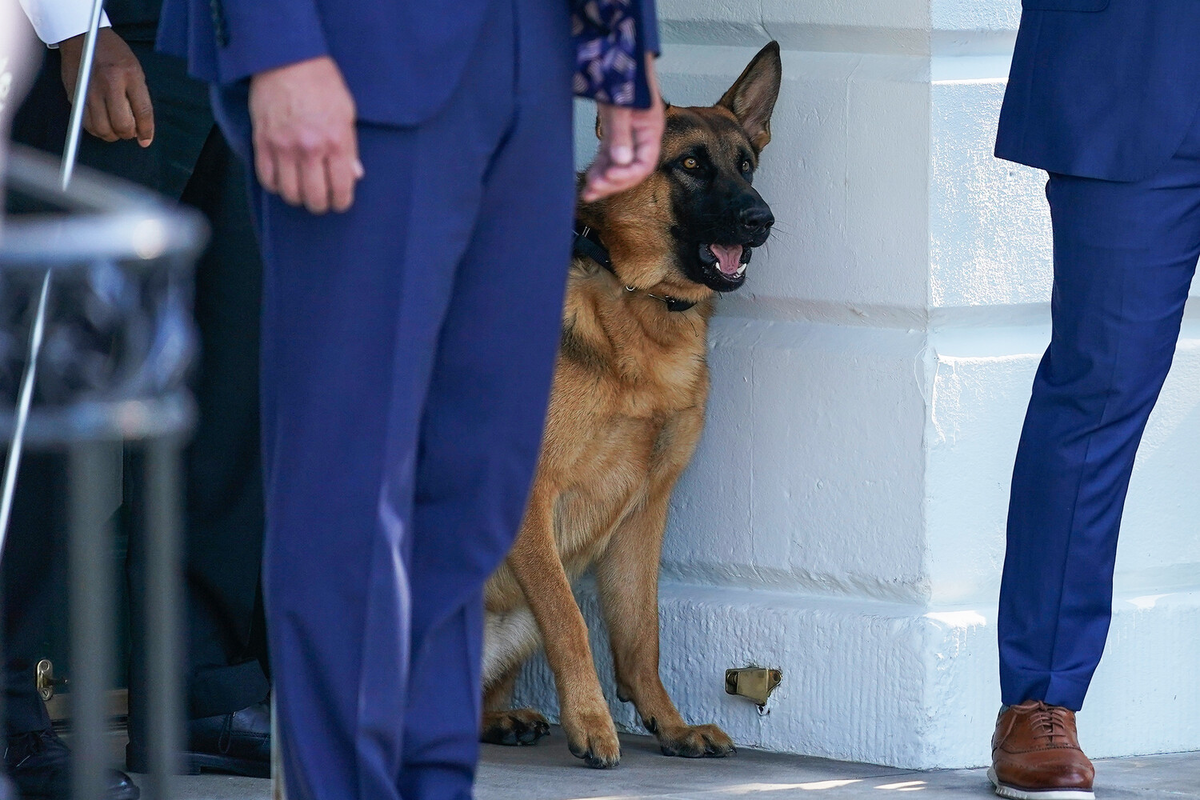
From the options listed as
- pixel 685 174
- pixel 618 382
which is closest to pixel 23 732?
pixel 618 382

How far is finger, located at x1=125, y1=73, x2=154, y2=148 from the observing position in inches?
99.7

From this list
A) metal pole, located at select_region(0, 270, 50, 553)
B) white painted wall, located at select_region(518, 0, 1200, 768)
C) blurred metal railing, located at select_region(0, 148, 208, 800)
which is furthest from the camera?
white painted wall, located at select_region(518, 0, 1200, 768)

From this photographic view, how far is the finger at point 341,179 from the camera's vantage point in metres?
1.58

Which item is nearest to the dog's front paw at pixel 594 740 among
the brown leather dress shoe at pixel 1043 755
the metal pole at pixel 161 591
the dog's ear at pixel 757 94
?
the brown leather dress shoe at pixel 1043 755

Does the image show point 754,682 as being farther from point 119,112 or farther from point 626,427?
point 119,112

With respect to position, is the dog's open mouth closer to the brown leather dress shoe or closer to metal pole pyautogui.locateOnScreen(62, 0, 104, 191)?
Result: the brown leather dress shoe

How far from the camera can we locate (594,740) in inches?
125

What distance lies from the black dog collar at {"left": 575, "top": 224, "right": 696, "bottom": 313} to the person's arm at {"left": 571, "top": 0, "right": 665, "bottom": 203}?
152cm

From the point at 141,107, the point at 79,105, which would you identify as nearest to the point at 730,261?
the point at 141,107

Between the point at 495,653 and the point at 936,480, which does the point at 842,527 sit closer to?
the point at 936,480

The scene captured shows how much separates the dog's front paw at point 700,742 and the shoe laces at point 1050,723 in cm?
72

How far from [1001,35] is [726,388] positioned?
88 centimetres

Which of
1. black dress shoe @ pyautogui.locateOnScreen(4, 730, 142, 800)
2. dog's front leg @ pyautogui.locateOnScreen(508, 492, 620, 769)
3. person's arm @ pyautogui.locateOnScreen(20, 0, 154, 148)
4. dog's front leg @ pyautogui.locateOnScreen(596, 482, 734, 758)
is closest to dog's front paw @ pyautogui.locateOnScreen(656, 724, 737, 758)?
dog's front leg @ pyautogui.locateOnScreen(596, 482, 734, 758)

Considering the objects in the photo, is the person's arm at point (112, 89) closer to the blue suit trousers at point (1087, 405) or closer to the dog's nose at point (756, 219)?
the dog's nose at point (756, 219)
